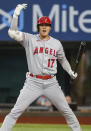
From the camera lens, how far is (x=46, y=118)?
43.2ft

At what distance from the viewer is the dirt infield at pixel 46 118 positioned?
12558 millimetres

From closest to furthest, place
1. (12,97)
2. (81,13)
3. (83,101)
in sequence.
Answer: (81,13) < (12,97) < (83,101)

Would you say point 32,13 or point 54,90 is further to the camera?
point 32,13

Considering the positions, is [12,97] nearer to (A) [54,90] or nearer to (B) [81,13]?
(B) [81,13]

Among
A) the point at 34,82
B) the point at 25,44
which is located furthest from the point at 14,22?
the point at 34,82

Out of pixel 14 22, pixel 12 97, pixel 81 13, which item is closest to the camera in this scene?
pixel 14 22

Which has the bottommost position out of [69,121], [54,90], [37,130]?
[37,130]

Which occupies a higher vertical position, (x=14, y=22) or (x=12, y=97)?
(x=14, y=22)

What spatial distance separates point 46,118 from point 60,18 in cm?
295

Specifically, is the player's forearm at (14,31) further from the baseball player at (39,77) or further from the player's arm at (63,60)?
the player's arm at (63,60)

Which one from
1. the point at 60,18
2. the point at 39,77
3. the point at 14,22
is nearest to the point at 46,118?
the point at 60,18

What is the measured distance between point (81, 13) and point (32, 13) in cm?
141

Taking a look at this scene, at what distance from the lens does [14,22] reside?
661 cm

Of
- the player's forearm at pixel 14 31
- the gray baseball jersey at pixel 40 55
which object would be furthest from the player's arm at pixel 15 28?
the gray baseball jersey at pixel 40 55
